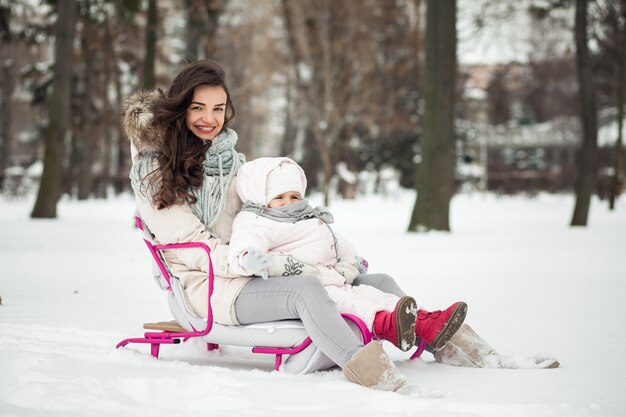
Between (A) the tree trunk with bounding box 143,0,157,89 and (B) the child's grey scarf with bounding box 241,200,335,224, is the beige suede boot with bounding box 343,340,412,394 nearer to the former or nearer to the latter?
(B) the child's grey scarf with bounding box 241,200,335,224

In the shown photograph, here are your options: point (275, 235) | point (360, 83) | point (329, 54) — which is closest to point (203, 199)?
point (275, 235)

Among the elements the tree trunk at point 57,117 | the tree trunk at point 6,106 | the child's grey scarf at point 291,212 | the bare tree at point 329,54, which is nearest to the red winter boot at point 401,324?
the child's grey scarf at point 291,212

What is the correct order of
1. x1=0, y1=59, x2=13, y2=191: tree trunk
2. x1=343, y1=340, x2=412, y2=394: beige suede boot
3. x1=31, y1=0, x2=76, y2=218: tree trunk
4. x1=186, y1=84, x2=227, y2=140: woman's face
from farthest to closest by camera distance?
x1=0, y1=59, x2=13, y2=191: tree trunk
x1=31, y1=0, x2=76, y2=218: tree trunk
x1=186, y1=84, x2=227, y2=140: woman's face
x1=343, y1=340, x2=412, y2=394: beige suede boot

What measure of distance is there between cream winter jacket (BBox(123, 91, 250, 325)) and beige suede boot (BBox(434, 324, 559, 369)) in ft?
3.92

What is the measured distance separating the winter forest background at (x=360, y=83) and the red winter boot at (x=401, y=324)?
7.00 m

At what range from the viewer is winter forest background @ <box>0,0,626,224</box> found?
744 inches

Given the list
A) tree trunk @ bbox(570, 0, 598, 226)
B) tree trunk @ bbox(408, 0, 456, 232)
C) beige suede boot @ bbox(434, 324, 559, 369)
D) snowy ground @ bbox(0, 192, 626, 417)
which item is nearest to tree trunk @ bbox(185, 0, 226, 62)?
tree trunk @ bbox(408, 0, 456, 232)

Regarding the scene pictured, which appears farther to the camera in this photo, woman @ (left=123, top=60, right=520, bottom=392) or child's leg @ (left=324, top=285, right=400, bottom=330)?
child's leg @ (left=324, top=285, right=400, bottom=330)

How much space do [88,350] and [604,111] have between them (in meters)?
55.3

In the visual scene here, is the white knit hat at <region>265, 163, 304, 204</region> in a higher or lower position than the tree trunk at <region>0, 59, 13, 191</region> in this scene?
lower

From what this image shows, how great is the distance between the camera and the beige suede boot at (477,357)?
4668 mm

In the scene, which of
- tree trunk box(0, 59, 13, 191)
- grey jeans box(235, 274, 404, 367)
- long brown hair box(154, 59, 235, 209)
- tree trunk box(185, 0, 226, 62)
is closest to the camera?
grey jeans box(235, 274, 404, 367)

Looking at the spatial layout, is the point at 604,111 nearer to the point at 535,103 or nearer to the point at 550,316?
the point at 535,103

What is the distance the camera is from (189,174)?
4746 millimetres
